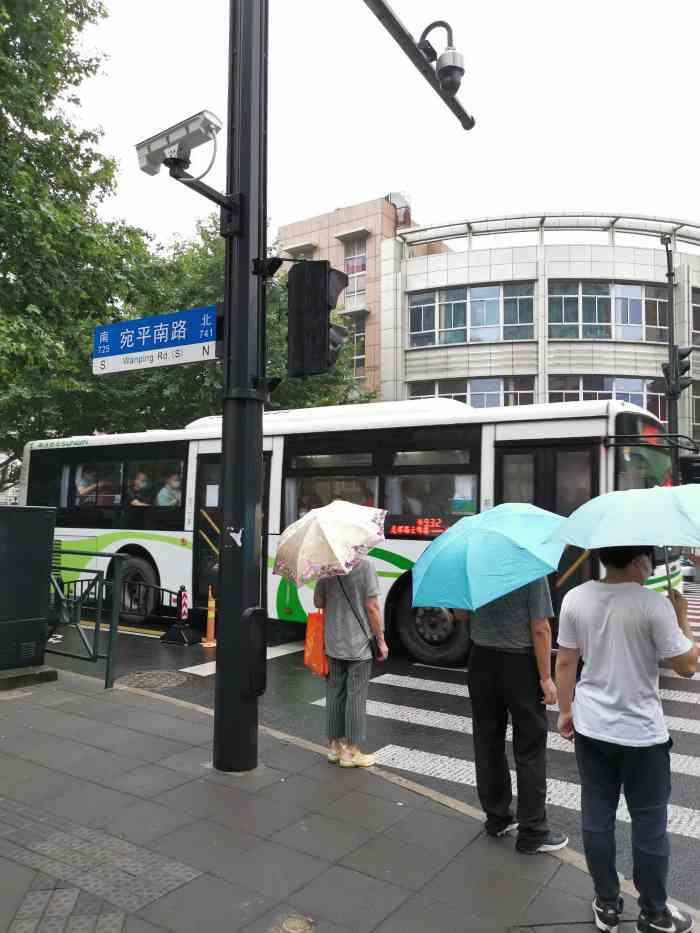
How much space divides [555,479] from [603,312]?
94.2 feet

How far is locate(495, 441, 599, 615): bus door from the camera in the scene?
8305 millimetres

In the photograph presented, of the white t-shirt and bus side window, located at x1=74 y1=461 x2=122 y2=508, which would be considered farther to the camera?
bus side window, located at x1=74 y1=461 x2=122 y2=508

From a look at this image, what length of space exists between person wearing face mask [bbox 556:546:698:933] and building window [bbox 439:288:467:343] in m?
33.6

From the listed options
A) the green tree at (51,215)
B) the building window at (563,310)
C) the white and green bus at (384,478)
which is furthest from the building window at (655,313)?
the white and green bus at (384,478)

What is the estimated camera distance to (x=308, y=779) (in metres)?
4.91

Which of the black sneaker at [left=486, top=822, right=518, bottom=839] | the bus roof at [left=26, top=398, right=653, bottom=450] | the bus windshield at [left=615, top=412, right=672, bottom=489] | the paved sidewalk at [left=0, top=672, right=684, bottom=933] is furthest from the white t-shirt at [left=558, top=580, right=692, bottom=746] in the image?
the bus roof at [left=26, top=398, right=653, bottom=450]

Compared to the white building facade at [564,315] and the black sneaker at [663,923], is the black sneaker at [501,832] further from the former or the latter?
the white building facade at [564,315]

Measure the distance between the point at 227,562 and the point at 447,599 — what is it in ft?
5.90

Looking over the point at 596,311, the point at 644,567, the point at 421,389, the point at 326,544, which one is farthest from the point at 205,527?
the point at 596,311

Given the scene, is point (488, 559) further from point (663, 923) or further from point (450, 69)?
point (450, 69)

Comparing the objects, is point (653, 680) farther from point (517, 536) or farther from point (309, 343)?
point (309, 343)

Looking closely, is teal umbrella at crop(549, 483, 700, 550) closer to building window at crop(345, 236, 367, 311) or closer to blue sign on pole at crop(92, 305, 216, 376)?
blue sign on pole at crop(92, 305, 216, 376)

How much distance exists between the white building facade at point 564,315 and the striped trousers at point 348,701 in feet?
98.0

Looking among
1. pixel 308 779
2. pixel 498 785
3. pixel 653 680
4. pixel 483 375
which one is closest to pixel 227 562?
pixel 308 779
